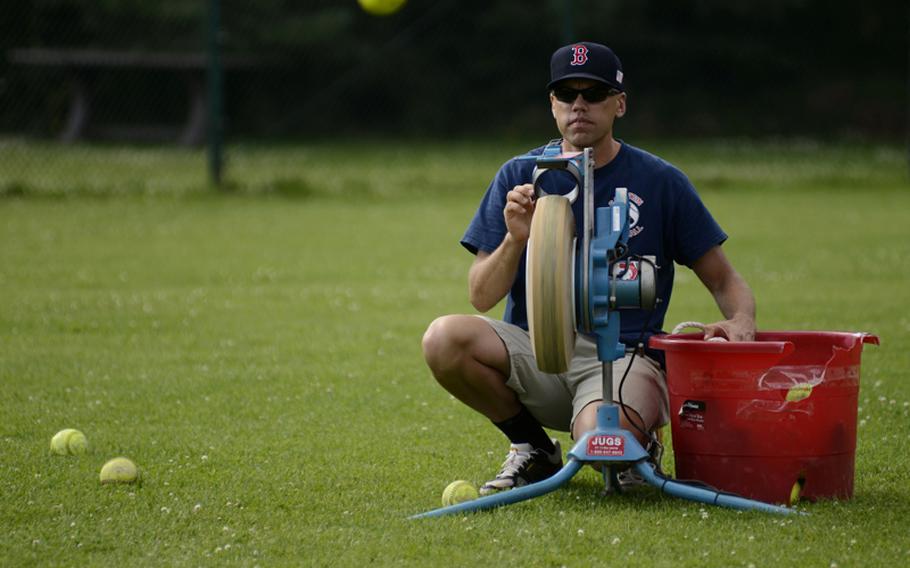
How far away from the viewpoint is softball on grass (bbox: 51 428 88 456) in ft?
17.2

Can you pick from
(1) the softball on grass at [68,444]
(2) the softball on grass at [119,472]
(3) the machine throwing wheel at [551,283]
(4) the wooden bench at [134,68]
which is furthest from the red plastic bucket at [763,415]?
(4) the wooden bench at [134,68]

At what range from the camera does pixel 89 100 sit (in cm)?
2405

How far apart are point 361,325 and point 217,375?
1693 mm

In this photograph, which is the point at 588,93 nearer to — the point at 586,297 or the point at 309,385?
the point at 586,297

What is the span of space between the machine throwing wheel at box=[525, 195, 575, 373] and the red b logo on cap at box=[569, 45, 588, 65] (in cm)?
65

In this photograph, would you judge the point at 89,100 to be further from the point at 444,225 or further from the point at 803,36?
the point at 803,36

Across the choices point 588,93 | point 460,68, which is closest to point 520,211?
point 588,93

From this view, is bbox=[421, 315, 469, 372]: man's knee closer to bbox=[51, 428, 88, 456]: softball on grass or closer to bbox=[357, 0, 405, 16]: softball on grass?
bbox=[51, 428, 88, 456]: softball on grass

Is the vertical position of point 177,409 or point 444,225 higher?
point 444,225

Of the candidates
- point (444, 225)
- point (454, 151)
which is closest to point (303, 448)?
point (444, 225)

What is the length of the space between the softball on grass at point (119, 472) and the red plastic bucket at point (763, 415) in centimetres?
195

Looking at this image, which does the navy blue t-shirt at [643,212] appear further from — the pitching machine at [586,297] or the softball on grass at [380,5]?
the softball on grass at [380,5]

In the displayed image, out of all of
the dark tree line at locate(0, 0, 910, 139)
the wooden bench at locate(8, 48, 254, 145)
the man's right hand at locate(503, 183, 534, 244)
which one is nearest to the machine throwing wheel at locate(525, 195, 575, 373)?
the man's right hand at locate(503, 183, 534, 244)

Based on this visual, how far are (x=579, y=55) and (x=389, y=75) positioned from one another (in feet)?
73.7
